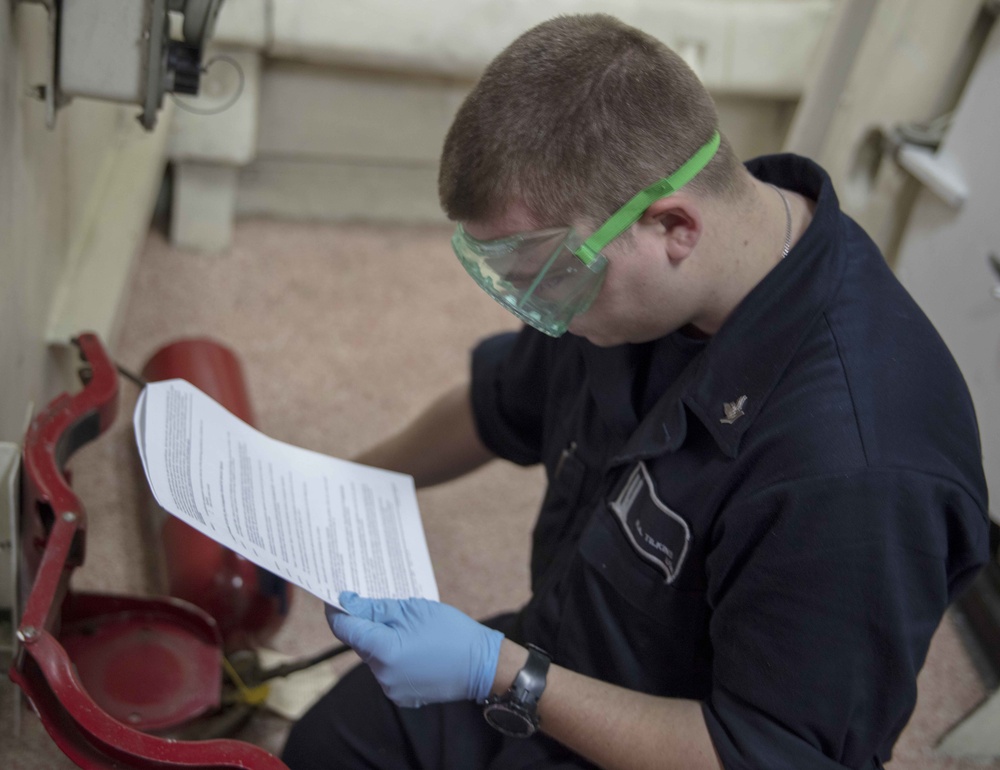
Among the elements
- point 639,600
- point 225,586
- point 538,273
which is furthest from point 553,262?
point 225,586

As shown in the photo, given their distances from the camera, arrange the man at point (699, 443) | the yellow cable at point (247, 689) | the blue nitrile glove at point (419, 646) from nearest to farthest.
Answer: the man at point (699, 443) → the blue nitrile glove at point (419, 646) → the yellow cable at point (247, 689)

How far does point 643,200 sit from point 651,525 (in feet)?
0.99

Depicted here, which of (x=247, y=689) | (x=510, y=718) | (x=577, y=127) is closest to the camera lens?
(x=577, y=127)

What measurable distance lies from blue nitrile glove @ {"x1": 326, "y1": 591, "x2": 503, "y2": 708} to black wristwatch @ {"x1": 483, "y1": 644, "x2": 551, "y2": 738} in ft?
0.07

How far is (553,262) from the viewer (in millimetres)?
853

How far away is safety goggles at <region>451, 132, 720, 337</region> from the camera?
0.81 meters

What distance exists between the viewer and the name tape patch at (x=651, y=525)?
88 centimetres

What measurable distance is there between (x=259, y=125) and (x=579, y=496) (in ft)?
5.31

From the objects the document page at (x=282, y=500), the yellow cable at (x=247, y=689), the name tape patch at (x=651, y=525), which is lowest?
the yellow cable at (x=247, y=689)

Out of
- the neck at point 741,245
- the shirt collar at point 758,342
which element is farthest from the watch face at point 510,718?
the neck at point 741,245

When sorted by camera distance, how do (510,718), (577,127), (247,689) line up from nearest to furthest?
1. (577,127)
2. (510,718)
3. (247,689)

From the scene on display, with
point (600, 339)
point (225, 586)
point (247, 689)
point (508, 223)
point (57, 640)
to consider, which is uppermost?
point (508, 223)

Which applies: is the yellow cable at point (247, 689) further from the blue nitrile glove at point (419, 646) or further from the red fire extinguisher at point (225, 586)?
the blue nitrile glove at point (419, 646)

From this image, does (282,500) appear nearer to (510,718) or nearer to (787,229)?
(510,718)
